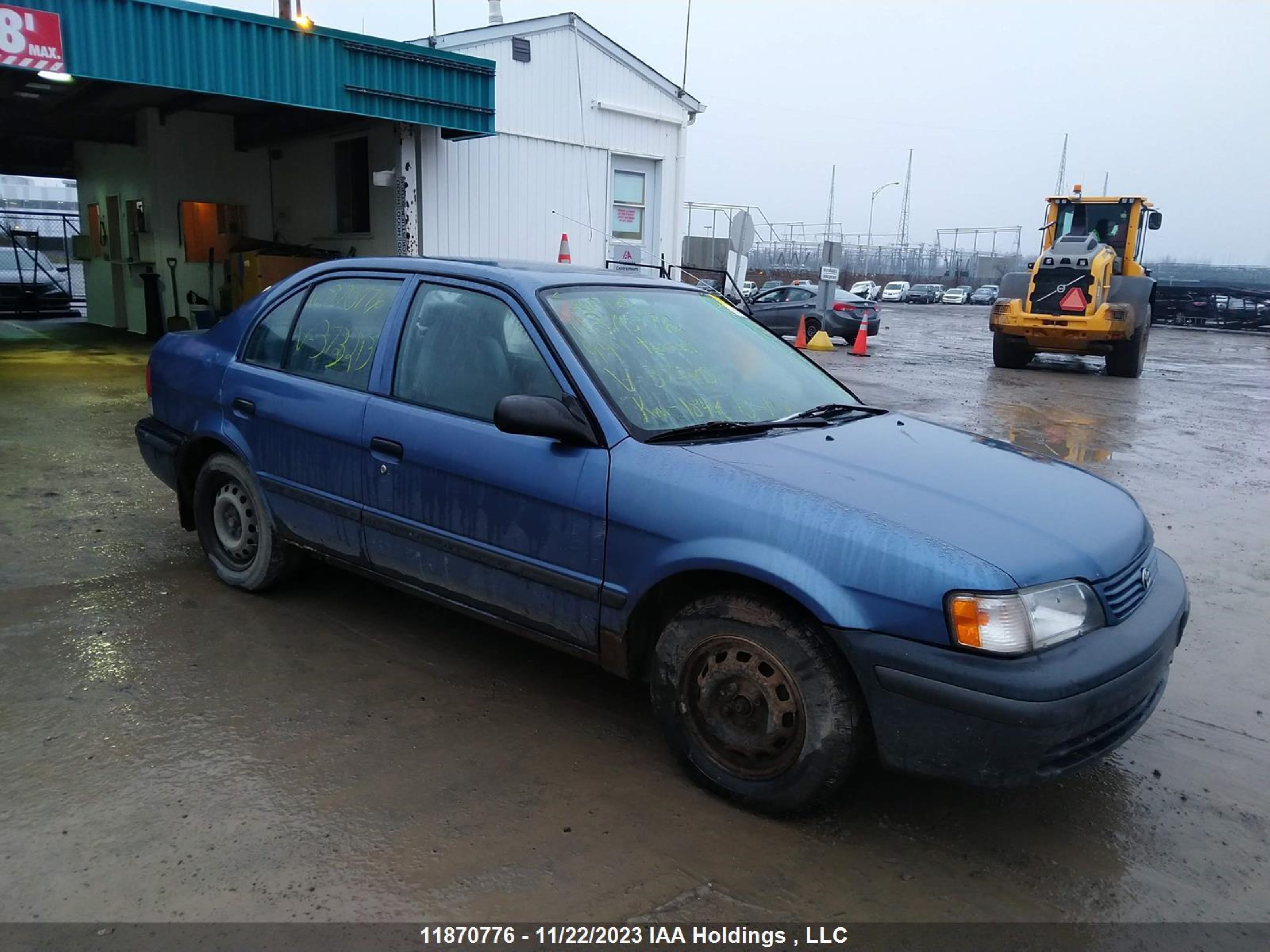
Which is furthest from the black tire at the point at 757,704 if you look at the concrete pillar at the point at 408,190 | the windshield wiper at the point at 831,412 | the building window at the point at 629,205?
the building window at the point at 629,205

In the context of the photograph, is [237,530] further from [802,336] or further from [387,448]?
[802,336]

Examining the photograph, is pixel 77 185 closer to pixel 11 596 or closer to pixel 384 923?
pixel 11 596

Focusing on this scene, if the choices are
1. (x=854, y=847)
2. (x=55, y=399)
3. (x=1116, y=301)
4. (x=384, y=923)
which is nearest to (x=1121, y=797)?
(x=854, y=847)

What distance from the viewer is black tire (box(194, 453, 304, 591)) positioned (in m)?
4.31

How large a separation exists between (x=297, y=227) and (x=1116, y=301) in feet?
46.7

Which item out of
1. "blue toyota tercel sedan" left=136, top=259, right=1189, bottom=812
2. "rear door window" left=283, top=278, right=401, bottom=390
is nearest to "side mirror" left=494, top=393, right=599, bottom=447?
"blue toyota tercel sedan" left=136, top=259, right=1189, bottom=812

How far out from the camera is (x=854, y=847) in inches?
108

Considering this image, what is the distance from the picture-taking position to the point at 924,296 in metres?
55.4

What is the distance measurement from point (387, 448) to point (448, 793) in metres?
1.34

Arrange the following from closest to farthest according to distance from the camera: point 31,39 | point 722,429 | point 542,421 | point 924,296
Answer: point 542,421 < point 722,429 < point 31,39 < point 924,296

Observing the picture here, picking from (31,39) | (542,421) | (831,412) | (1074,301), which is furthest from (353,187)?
(542,421)

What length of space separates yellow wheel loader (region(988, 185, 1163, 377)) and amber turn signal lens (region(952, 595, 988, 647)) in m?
15.0

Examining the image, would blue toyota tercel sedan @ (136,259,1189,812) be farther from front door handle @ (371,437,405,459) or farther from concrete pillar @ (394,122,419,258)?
concrete pillar @ (394,122,419,258)

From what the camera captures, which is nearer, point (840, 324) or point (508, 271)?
point (508, 271)
